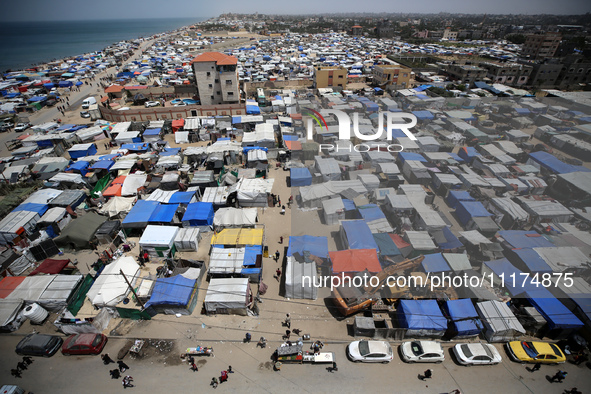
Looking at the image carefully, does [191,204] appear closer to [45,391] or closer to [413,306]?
[45,391]

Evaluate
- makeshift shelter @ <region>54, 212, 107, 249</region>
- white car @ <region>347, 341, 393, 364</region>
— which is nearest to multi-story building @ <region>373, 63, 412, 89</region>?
white car @ <region>347, 341, 393, 364</region>

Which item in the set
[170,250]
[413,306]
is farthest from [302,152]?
[413,306]

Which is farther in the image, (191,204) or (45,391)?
(191,204)

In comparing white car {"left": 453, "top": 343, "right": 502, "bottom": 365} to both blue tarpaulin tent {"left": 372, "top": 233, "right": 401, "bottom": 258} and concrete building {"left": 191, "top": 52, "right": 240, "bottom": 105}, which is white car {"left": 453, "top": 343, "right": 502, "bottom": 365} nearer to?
blue tarpaulin tent {"left": 372, "top": 233, "right": 401, "bottom": 258}

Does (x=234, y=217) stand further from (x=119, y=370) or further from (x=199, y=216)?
(x=119, y=370)

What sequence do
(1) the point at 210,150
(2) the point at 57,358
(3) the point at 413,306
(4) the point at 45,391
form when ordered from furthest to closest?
(1) the point at 210,150 < (3) the point at 413,306 < (2) the point at 57,358 < (4) the point at 45,391

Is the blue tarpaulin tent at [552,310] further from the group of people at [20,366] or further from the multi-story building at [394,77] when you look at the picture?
the multi-story building at [394,77]
